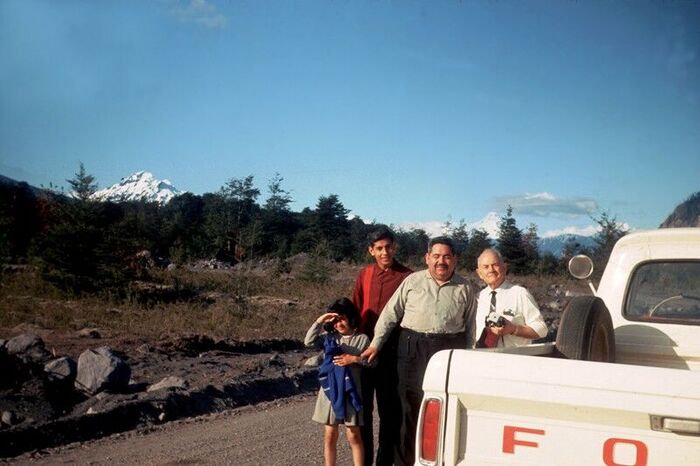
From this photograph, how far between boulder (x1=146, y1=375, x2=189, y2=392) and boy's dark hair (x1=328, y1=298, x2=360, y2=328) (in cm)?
450

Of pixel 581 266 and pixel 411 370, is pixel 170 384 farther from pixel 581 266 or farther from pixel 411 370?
pixel 581 266

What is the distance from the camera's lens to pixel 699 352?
4.75m

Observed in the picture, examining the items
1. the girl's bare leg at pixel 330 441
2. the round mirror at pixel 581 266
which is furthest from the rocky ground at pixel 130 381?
the round mirror at pixel 581 266

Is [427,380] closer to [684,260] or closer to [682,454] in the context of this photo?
[682,454]

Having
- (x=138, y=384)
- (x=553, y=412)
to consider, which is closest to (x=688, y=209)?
(x=138, y=384)

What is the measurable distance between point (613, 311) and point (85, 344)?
8.72 meters

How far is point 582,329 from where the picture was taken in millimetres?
3855

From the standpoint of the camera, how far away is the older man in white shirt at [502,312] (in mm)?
4711

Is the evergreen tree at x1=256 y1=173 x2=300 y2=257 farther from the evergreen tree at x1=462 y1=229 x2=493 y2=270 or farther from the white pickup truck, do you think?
the white pickup truck

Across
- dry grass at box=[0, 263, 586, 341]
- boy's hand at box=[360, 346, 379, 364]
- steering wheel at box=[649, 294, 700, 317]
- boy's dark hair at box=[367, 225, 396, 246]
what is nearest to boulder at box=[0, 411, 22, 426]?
boy's hand at box=[360, 346, 379, 364]

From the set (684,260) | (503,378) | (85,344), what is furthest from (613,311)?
(85,344)

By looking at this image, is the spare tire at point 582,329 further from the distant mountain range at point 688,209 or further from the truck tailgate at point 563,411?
the distant mountain range at point 688,209

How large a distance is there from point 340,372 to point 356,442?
1.79 feet

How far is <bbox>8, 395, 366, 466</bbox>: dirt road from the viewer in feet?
20.6
